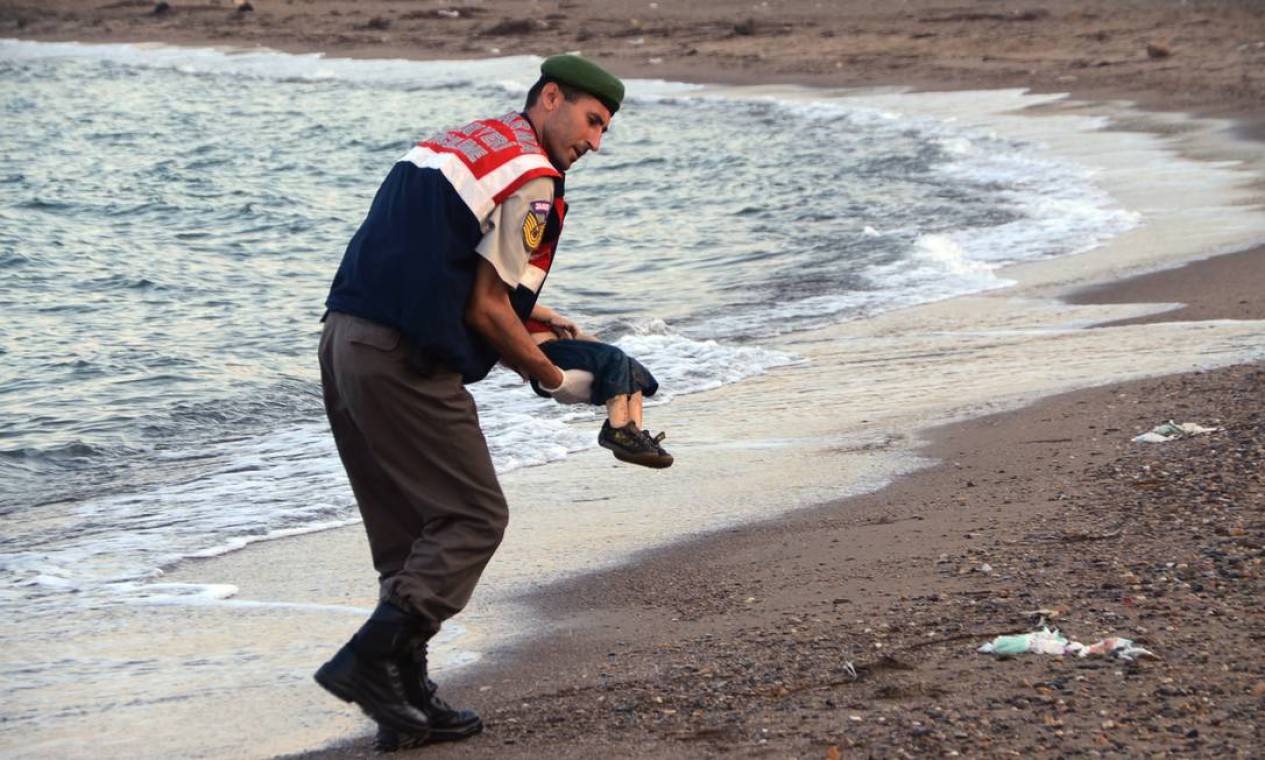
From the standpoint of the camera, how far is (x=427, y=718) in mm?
4090

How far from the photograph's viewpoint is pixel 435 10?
1657 inches

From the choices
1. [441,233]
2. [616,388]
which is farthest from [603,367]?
[441,233]

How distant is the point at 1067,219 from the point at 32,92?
28856 mm

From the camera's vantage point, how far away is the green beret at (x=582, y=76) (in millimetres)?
3920

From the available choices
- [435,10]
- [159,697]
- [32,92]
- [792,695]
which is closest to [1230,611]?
[792,695]

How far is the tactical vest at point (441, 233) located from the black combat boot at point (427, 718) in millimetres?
759

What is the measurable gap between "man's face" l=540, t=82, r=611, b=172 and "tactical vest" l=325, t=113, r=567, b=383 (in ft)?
0.18

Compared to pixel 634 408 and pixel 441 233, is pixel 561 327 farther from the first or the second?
pixel 441 233

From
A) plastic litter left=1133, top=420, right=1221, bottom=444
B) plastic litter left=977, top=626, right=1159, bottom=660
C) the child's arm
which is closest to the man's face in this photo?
the child's arm

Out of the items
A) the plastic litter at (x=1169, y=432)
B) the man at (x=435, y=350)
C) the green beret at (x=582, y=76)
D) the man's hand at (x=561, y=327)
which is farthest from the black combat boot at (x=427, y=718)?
the plastic litter at (x=1169, y=432)

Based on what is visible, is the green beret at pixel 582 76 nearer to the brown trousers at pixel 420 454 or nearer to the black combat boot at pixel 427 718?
the brown trousers at pixel 420 454

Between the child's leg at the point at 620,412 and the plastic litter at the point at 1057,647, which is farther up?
the child's leg at the point at 620,412

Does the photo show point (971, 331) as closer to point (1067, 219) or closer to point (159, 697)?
point (1067, 219)

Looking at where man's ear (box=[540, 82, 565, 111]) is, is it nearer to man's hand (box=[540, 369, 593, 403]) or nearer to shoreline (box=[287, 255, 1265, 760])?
man's hand (box=[540, 369, 593, 403])
